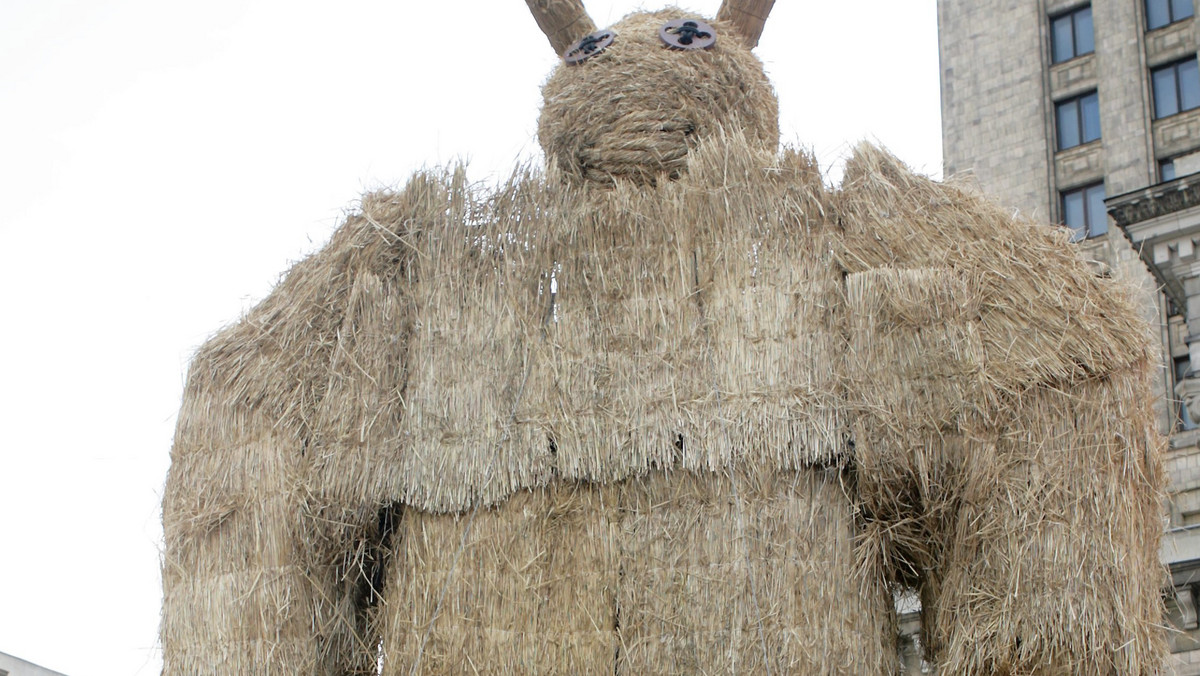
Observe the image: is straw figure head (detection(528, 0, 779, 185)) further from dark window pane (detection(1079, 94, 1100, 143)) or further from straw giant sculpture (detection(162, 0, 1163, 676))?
dark window pane (detection(1079, 94, 1100, 143))

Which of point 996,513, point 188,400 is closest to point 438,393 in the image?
point 188,400

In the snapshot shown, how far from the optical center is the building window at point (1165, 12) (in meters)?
27.6

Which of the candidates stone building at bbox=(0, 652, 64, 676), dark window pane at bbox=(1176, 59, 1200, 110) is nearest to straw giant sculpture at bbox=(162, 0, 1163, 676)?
stone building at bbox=(0, 652, 64, 676)

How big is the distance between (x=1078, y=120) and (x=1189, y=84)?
217 centimetres

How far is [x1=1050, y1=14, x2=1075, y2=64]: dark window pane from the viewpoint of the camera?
94.7 ft

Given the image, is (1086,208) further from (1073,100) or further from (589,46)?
(589,46)

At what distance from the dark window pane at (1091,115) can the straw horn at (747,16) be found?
76.8 feet

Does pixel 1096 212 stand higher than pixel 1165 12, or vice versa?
pixel 1165 12

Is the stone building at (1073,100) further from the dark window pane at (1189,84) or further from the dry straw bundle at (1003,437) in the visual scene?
the dry straw bundle at (1003,437)

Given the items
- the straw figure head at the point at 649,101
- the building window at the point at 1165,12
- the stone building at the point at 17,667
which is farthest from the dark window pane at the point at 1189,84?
the straw figure head at the point at 649,101

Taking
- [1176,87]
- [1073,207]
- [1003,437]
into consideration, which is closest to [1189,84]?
[1176,87]

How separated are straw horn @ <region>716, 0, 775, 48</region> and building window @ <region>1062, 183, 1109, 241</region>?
22391 millimetres

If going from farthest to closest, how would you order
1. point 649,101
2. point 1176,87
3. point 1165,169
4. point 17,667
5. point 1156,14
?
point 1156,14 < point 1176,87 < point 1165,169 < point 17,667 < point 649,101

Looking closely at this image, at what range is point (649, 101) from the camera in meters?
6.04
